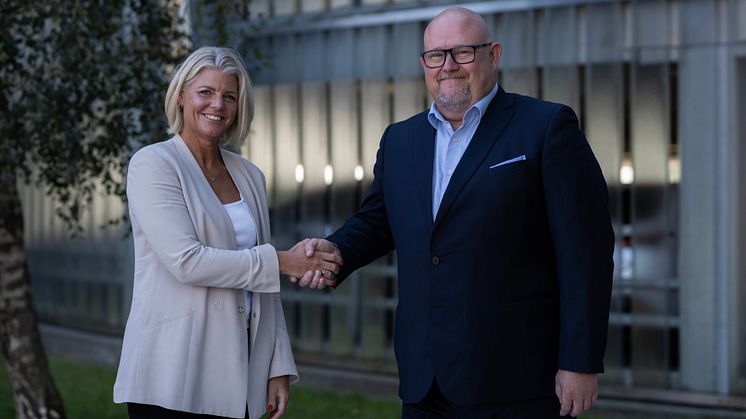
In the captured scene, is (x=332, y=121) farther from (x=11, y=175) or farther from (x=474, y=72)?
(x=474, y=72)

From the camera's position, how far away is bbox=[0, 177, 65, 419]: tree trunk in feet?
23.2

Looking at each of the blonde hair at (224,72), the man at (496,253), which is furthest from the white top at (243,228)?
the man at (496,253)

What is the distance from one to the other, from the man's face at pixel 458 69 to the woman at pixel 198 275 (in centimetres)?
69

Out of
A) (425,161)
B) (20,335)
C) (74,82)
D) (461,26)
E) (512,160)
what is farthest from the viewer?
(20,335)

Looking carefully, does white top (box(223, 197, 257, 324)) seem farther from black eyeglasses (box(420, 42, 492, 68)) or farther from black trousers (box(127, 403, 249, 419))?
black eyeglasses (box(420, 42, 492, 68))

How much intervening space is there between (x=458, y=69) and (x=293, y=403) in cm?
536

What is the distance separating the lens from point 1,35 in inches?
233

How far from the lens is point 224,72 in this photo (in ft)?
13.1

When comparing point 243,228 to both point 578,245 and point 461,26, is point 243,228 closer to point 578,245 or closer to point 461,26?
point 461,26

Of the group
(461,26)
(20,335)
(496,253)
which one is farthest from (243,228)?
(20,335)

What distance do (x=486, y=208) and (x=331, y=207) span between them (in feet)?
20.4

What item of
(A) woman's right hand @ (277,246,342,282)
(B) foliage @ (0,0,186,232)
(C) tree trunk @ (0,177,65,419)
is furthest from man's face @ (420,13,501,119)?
(C) tree trunk @ (0,177,65,419)

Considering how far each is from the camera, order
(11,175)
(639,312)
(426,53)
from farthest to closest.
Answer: (639,312) → (11,175) → (426,53)

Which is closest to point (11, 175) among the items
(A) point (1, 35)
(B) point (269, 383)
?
(A) point (1, 35)
